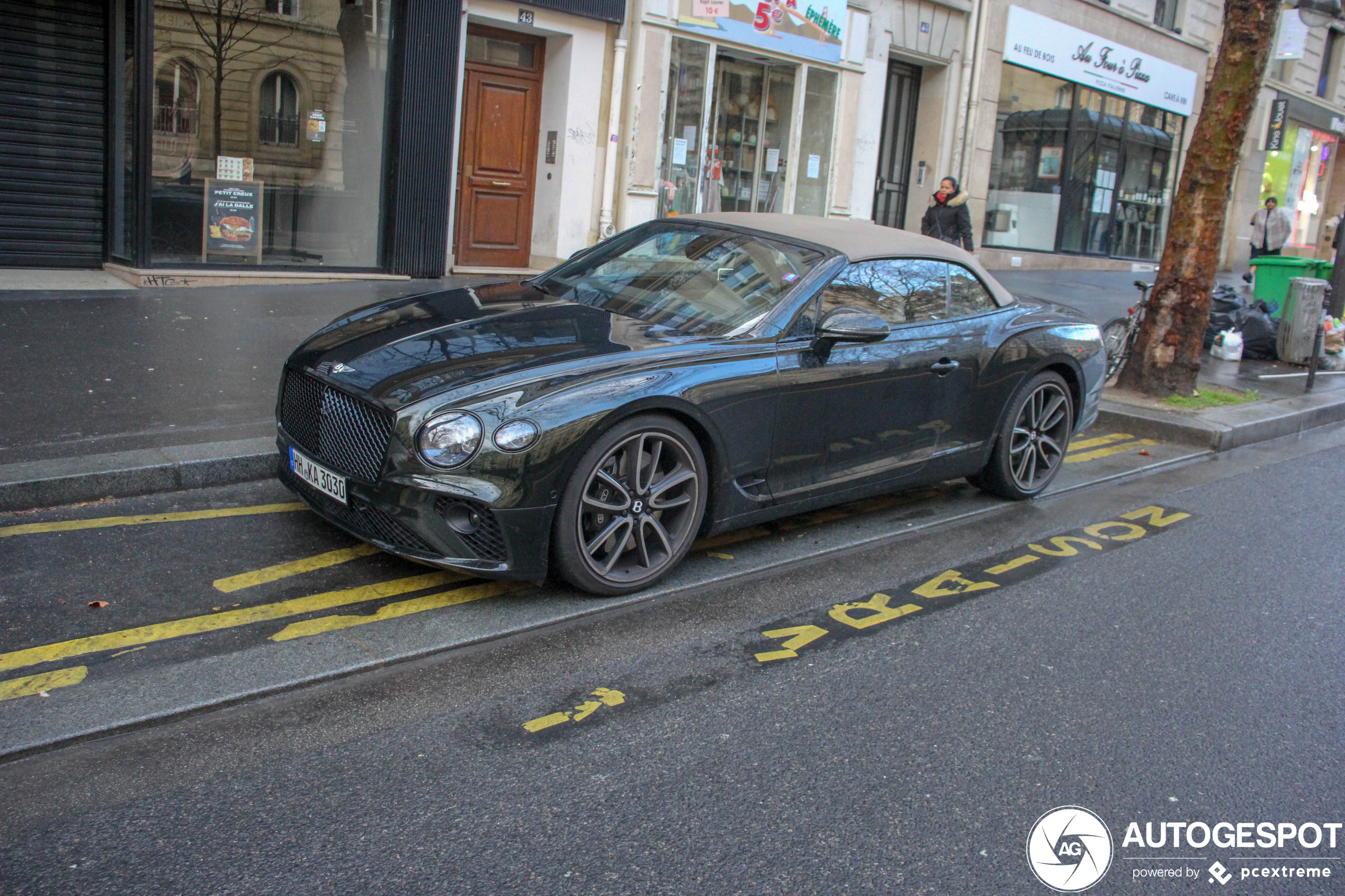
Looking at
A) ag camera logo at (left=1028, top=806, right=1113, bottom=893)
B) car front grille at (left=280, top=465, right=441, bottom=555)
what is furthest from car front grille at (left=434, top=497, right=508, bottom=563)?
ag camera logo at (left=1028, top=806, right=1113, bottom=893)

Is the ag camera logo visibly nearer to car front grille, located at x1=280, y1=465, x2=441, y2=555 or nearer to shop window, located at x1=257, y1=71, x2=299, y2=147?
car front grille, located at x1=280, y1=465, x2=441, y2=555

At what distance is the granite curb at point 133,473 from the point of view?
16.4ft

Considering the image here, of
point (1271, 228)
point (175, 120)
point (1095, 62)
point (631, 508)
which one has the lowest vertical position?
point (631, 508)

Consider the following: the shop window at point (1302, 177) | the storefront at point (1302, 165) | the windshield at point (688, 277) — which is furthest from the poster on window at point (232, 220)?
the shop window at point (1302, 177)

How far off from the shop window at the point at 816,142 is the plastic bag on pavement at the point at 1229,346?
236 inches

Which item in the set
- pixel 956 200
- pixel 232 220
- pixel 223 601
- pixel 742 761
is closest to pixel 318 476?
pixel 223 601

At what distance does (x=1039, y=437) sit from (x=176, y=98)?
8469 millimetres

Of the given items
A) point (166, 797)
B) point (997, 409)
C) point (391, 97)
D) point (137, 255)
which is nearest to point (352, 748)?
point (166, 797)

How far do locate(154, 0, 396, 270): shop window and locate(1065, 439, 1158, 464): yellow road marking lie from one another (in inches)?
301

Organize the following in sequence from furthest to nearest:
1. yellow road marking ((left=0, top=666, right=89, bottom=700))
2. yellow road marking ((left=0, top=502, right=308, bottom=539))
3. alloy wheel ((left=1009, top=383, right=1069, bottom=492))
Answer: alloy wheel ((left=1009, top=383, right=1069, bottom=492)), yellow road marking ((left=0, top=502, right=308, bottom=539)), yellow road marking ((left=0, top=666, right=89, bottom=700))

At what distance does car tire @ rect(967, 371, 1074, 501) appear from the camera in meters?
6.41

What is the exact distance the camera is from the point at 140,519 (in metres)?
5.01

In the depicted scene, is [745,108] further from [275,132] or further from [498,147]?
[275,132]

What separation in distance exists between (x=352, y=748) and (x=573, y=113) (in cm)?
1115
